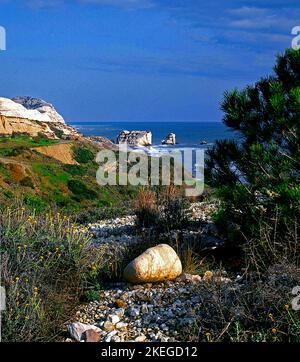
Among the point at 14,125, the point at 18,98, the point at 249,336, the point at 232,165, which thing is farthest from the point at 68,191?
the point at 18,98

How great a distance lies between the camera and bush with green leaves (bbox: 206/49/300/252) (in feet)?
25.6

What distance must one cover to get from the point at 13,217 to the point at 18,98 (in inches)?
4397

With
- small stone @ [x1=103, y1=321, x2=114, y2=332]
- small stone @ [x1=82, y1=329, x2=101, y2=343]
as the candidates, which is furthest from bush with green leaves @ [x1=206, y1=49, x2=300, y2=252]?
small stone @ [x1=82, y1=329, x2=101, y2=343]

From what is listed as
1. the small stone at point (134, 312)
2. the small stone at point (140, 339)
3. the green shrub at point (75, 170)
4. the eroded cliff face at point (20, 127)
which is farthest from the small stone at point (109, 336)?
the eroded cliff face at point (20, 127)

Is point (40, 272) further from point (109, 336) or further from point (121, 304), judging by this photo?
point (109, 336)

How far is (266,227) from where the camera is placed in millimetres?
7586

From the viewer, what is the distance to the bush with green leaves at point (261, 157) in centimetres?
782

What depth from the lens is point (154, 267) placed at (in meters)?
7.15

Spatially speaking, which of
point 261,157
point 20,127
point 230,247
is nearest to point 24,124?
point 20,127

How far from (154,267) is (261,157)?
2114 mm

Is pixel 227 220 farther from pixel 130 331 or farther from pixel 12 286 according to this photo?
pixel 12 286

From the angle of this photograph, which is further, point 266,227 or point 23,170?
point 23,170

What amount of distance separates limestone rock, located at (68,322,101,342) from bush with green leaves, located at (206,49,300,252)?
2665 mm
